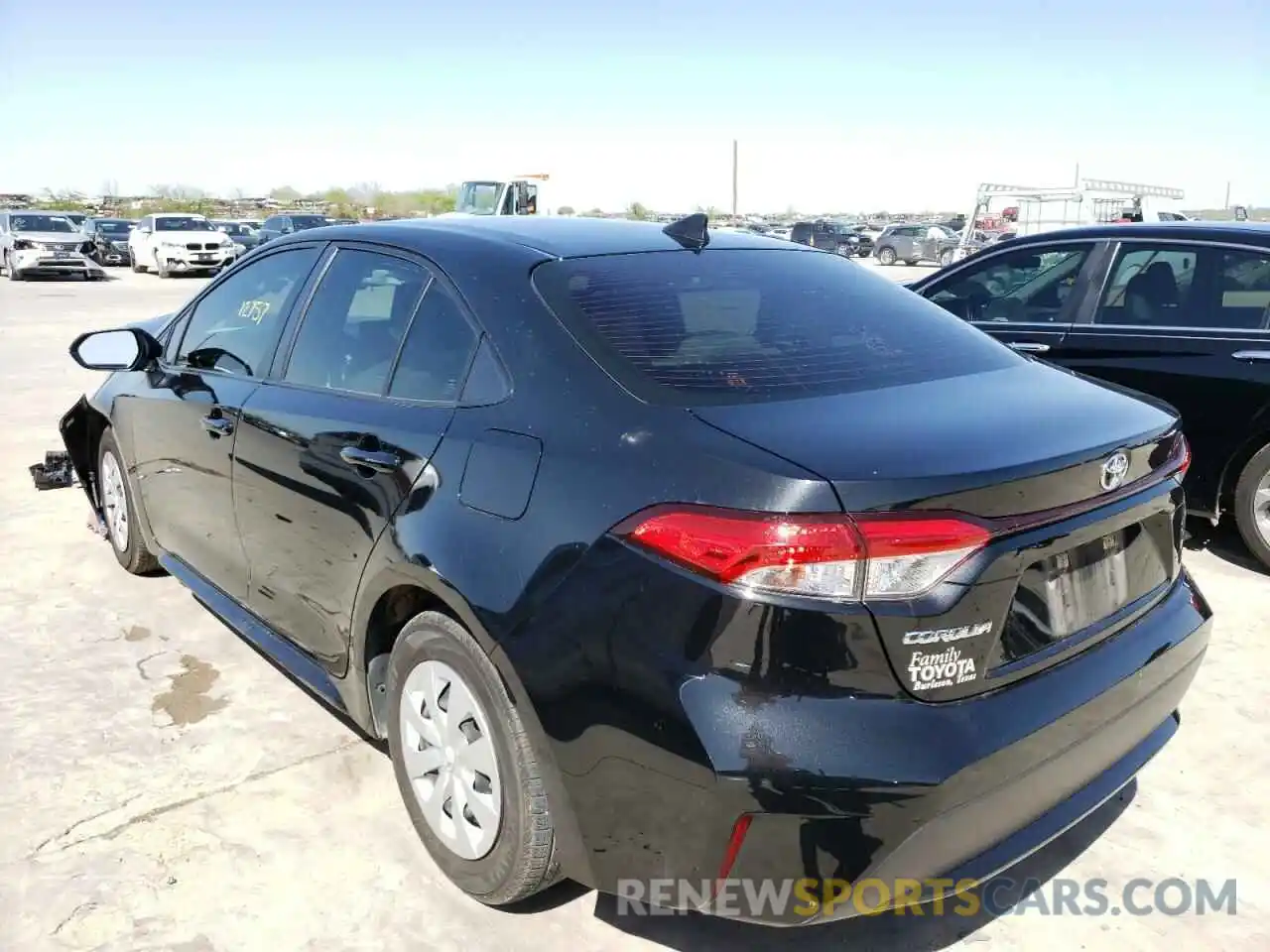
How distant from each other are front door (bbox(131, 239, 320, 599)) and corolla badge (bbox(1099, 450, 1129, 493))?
2.53m

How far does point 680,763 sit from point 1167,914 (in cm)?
153

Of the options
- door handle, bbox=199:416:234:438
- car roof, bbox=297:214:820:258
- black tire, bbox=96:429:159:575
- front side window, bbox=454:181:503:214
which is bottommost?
black tire, bbox=96:429:159:575

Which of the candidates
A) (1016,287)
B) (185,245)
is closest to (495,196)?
(185,245)

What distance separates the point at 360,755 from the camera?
10.9 feet

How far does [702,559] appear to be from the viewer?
194 centimetres

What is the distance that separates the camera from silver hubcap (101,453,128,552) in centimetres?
477

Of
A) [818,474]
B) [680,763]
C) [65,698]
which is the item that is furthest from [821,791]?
[65,698]

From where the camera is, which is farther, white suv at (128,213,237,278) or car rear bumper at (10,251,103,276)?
white suv at (128,213,237,278)

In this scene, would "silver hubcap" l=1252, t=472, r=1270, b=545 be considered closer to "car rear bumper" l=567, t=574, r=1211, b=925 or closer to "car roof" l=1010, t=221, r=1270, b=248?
"car roof" l=1010, t=221, r=1270, b=248

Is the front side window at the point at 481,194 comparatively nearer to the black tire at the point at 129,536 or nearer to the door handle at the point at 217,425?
the black tire at the point at 129,536

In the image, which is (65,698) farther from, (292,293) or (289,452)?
(292,293)

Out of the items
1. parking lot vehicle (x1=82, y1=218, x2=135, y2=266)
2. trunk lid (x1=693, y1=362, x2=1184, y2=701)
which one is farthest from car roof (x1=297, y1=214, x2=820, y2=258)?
parking lot vehicle (x1=82, y1=218, x2=135, y2=266)

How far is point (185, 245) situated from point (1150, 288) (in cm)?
2768

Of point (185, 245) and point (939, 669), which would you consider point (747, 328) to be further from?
point (185, 245)
